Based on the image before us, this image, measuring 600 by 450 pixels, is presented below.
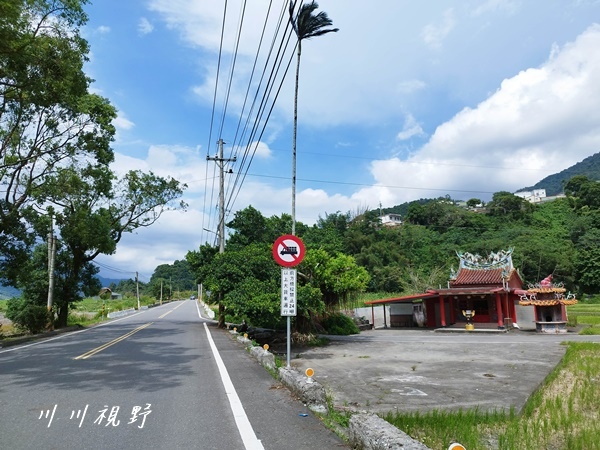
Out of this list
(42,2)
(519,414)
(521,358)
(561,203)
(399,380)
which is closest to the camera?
(519,414)

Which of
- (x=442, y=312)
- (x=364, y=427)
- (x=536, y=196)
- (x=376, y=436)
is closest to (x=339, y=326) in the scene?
(x=442, y=312)

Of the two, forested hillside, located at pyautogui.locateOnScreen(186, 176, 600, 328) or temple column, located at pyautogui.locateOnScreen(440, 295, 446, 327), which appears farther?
temple column, located at pyautogui.locateOnScreen(440, 295, 446, 327)

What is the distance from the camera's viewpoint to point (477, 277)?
30.9 m

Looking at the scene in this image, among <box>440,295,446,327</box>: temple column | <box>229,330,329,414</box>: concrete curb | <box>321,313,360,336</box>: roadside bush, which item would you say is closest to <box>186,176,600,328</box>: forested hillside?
<box>321,313,360,336</box>: roadside bush

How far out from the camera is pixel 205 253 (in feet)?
75.7

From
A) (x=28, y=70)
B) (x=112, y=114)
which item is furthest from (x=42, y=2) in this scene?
(x=112, y=114)

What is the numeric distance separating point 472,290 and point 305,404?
2571cm

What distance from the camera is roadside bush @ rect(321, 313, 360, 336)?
1026 inches

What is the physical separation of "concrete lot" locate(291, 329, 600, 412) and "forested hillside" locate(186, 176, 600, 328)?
267 cm

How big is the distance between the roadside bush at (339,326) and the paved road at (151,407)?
16017mm

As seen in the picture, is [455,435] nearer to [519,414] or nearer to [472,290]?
[519,414]

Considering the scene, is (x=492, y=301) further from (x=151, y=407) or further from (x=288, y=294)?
(x=151, y=407)

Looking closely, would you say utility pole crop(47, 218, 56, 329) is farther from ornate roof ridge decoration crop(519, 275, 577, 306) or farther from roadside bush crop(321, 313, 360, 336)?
ornate roof ridge decoration crop(519, 275, 577, 306)

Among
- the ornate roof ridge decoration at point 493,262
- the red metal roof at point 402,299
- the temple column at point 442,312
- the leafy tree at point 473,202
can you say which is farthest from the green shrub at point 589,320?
the leafy tree at point 473,202
